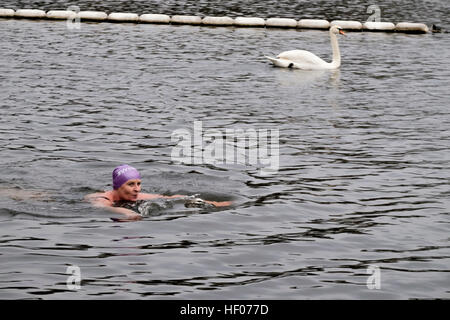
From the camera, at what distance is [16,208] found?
1380 centimetres

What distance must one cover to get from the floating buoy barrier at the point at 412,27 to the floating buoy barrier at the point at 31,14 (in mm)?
13453

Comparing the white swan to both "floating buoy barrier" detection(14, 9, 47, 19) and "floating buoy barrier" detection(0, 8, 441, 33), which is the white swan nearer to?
"floating buoy barrier" detection(0, 8, 441, 33)

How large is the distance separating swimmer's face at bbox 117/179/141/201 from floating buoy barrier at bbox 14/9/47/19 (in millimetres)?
24758

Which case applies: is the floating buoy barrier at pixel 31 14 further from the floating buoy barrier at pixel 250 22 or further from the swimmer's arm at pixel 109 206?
the swimmer's arm at pixel 109 206

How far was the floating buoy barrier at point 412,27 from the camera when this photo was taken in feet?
119

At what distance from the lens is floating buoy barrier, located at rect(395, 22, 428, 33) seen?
3619cm

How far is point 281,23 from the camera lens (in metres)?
36.8

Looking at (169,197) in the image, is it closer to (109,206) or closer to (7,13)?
(109,206)

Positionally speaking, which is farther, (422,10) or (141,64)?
(422,10)

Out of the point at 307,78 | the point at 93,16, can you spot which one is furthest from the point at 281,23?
the point at 307,78

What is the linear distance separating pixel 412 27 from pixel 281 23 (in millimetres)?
4837

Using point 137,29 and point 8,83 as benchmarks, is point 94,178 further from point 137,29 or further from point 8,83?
point 137,29

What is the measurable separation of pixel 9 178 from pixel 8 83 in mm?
8989
